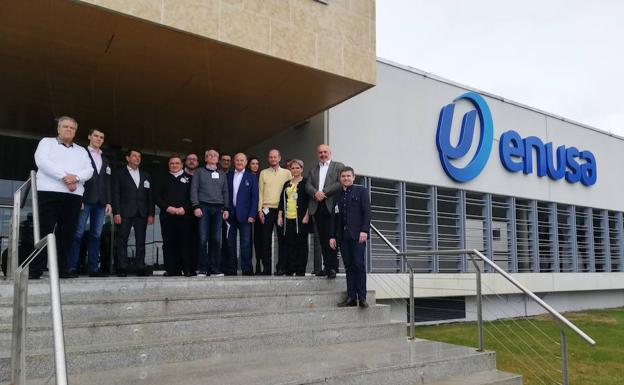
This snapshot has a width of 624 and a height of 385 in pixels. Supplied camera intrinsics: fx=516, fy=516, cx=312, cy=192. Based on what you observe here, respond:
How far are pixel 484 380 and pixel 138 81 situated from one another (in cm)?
583

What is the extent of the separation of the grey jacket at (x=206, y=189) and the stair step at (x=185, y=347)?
1.97m

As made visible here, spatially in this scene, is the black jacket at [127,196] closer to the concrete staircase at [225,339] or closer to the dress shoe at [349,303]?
the concrete staircase at [225,339]

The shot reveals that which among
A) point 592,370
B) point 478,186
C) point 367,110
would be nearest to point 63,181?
point 367,110

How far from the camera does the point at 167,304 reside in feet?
15.8

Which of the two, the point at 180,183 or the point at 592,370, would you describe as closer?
the point at 180,183

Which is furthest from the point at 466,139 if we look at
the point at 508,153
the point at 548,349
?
the point at 548,349

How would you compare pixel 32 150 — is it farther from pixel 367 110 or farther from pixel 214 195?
pixel 367 110

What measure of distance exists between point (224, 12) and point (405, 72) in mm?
5441

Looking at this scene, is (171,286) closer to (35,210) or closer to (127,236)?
(127,236)

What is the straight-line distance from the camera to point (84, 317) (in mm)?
4406

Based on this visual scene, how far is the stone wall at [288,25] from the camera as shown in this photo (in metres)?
5.70

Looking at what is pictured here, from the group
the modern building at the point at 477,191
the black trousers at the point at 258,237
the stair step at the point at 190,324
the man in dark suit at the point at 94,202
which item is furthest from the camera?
the modern building at the point at 477,191

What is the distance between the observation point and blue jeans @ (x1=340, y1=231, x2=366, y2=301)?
5.56 meters

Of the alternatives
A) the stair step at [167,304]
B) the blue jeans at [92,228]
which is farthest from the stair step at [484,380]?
the blue jeans at [92,228]
